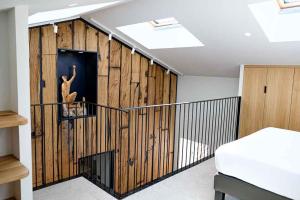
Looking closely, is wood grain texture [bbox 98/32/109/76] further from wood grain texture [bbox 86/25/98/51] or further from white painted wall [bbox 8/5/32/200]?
white painted wall [bbox 8/5/32/200]

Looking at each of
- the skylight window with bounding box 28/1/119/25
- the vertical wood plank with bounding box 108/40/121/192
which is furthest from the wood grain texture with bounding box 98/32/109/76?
the skylight window with bounding box 28/1/119/25

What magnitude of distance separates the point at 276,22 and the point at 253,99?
1.52 meters

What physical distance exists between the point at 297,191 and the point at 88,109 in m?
3.94

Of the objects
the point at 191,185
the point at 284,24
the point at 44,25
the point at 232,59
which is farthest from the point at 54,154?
the point at 284,24

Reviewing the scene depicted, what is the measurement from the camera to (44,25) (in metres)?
4.11

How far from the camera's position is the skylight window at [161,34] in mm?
4523

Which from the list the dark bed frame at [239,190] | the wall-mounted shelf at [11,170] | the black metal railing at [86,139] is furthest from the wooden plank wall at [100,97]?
the wall-mounted shelf at [11,170]

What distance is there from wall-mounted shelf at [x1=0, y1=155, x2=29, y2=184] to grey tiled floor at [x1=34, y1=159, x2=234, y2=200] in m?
0.91

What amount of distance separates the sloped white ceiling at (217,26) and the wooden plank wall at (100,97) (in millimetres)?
557

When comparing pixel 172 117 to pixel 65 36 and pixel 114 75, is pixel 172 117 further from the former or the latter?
pixel 65 36

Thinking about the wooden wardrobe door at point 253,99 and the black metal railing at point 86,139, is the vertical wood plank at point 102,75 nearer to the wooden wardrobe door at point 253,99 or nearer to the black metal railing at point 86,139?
the black metal railing at point 86,139

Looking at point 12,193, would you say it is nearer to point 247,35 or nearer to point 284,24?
point 247,35

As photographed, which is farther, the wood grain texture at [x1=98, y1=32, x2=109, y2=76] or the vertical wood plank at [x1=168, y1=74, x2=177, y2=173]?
the vertical wood plank at [x1=168, y1=74, x2=177, y2=173]

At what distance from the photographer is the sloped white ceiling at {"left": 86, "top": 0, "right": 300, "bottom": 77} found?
3.23m
